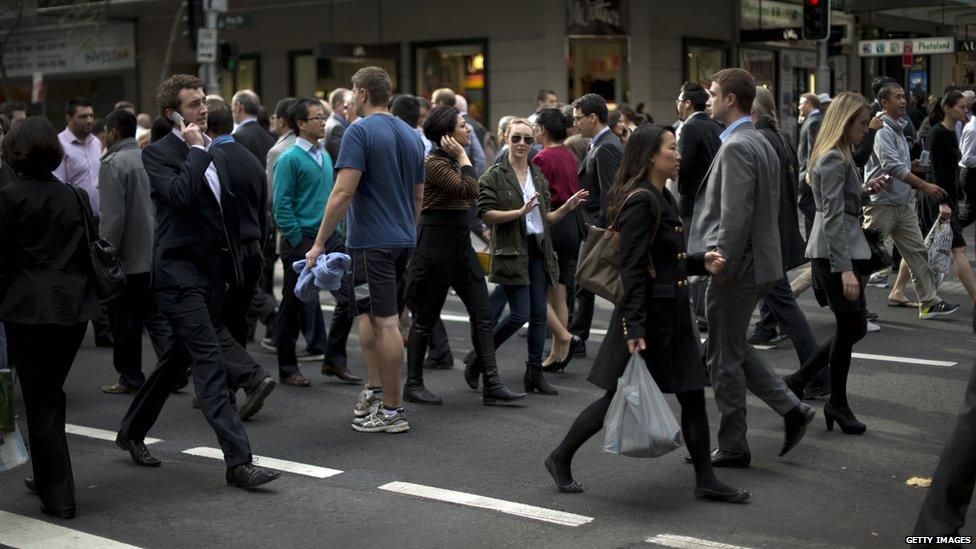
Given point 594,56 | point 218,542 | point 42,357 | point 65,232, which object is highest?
point 594,56

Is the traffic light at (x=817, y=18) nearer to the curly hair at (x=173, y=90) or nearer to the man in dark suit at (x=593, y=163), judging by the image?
the man in dark suit at (x=593, y=163)

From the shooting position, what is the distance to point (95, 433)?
7793 millimetres

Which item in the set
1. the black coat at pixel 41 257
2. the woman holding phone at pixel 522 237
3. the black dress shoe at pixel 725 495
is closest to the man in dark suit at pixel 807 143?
the woman holding phone at pixel 522 237

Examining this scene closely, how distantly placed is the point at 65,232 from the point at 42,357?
2.00 feet

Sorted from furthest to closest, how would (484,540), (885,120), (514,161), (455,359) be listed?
1. (885,120)
2. (455,359)
3. (514,161)
4. (484,540)

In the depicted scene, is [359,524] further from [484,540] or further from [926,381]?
[926,381]

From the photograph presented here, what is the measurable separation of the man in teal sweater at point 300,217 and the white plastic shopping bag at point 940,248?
5.27m

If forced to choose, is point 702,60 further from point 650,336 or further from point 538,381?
point 650,336

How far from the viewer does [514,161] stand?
8672 mm

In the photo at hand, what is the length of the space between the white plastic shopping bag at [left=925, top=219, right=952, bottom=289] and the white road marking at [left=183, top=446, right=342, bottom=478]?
651 cm

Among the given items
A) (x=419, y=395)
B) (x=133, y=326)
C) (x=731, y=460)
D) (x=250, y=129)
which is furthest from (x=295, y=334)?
(x=731, y=460)

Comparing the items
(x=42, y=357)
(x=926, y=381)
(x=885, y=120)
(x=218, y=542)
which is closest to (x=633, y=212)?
(x=218, y=542)

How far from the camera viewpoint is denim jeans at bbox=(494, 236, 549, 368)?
860cm

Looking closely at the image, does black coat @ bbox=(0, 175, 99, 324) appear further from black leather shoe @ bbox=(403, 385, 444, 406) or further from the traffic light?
the traffic light
